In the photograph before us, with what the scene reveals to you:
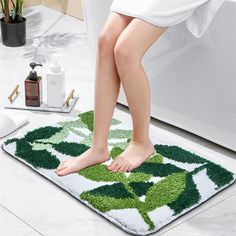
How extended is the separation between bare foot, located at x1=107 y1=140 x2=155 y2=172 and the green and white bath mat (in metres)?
0.02

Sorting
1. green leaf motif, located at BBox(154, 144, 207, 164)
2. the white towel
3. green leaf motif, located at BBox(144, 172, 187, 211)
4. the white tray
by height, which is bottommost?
the white tray

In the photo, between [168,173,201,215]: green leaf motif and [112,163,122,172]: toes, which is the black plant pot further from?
[168,173,201,215]: green leaf motif

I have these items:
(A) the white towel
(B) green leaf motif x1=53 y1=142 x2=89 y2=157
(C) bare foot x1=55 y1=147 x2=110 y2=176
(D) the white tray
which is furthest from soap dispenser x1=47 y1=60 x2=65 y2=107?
(A) the white towel

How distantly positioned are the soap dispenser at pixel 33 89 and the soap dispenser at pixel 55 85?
44mm

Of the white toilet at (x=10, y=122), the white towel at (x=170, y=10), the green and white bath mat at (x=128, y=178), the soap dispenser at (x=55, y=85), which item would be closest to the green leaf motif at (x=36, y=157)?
the green and white bath mat at (x=128, y=178)

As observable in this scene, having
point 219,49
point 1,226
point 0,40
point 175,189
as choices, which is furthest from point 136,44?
point 0,40

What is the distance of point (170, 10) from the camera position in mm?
2338

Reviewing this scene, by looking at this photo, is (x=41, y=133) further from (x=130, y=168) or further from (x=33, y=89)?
(x=130, y=168)

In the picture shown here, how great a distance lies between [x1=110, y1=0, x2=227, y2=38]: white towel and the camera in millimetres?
2318

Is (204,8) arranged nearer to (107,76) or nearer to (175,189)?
(107,76)

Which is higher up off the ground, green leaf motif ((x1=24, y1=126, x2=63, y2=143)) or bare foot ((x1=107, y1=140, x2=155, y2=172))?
bare foot ((x1=107, y1=140, x2=155, y2=172))

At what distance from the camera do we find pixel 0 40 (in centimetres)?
384

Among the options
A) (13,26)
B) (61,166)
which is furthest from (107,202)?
(13,26)

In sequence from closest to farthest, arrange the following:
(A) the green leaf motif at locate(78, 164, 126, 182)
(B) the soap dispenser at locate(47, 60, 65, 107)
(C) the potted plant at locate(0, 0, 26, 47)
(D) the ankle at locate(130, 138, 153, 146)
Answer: (A) the green leaf motif at locate(78, 164, 126, 182), (D) the ankle at locate(130, 138, 153, 146), (B) the soap dispenser at locate(47, 60, 65, 107), (C) the potted plant at locate(0, 0, 26, 47)
